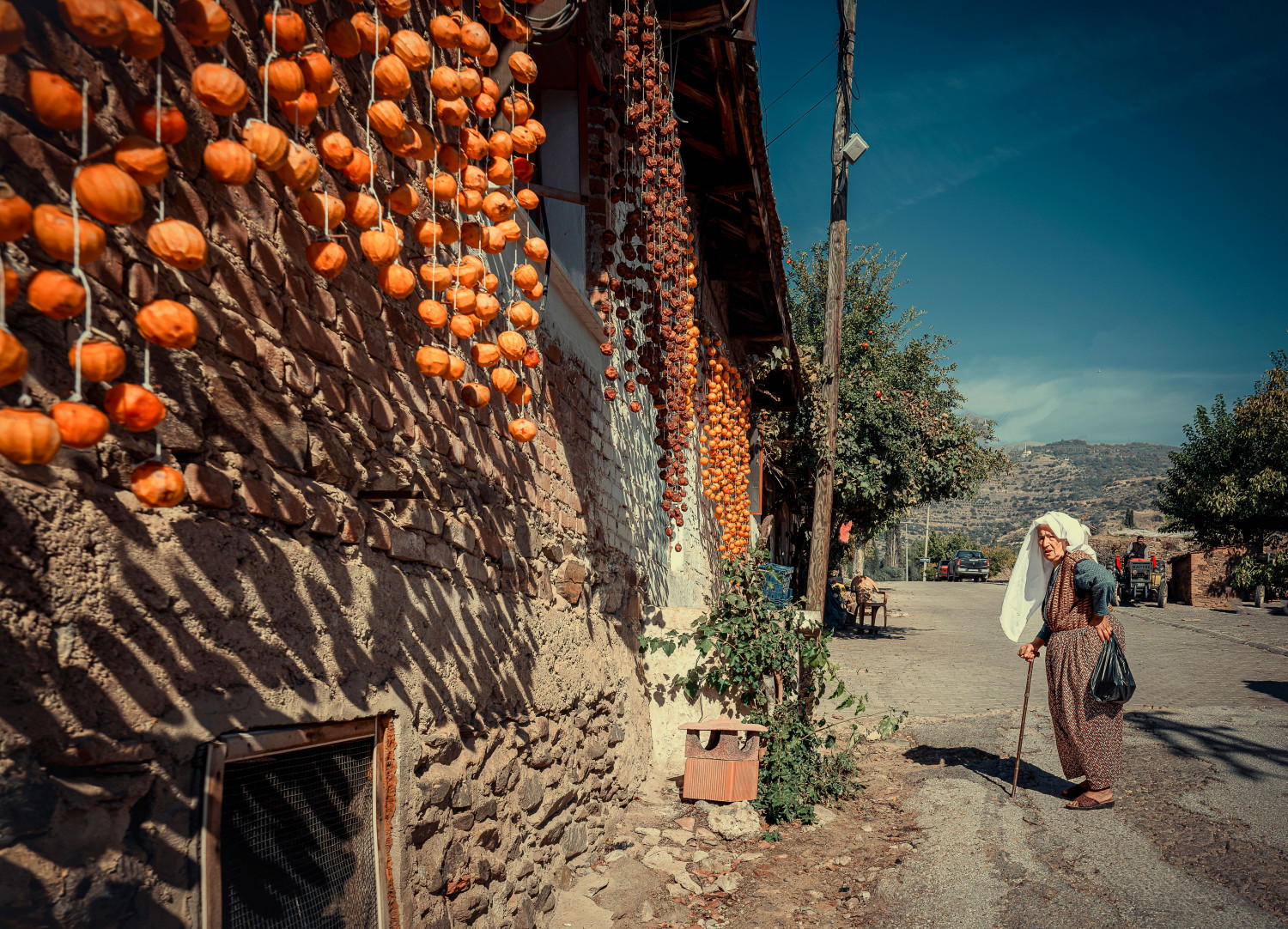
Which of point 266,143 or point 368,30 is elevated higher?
point 368,30

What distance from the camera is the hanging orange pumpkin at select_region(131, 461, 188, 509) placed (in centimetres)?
124

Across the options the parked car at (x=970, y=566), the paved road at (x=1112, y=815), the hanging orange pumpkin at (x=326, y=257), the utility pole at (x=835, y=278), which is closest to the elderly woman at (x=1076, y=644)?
the paved road at (x=1112, y=815)

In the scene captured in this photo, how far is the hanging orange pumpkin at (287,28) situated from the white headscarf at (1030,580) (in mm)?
4854

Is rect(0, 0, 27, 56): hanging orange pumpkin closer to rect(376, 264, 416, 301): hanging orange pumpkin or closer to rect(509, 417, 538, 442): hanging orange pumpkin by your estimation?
rect(376, 264, 416, 301): hanging orange pumpkin

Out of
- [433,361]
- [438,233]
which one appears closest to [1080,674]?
[433,361]

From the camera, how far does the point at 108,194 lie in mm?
1141

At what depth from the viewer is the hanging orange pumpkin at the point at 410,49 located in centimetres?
182

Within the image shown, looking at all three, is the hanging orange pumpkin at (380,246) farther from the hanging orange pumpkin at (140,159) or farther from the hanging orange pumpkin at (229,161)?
the hanging orange pumpkin at (140,159)

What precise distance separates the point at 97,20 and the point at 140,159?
20cm

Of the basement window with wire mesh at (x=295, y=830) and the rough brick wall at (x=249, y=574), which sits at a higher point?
the rough brick wall at (x=249, y=574)

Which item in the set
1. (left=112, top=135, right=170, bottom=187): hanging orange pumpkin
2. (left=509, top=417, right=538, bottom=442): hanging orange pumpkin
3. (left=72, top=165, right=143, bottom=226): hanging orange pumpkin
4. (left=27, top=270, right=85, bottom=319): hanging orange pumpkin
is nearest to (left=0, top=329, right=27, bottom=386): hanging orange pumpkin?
(left=27, top=270, right=85, bottom=319): hanging orange pumpkin

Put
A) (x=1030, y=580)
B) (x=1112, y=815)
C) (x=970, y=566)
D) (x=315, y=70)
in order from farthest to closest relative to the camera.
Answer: (x=970, y=566) → (x=1030, y=580) → (x=1112, y=815) → (x=315, y=70)

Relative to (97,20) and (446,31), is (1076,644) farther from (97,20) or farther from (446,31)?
(97,20)

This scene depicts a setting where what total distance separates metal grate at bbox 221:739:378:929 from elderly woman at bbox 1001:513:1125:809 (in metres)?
4.25
